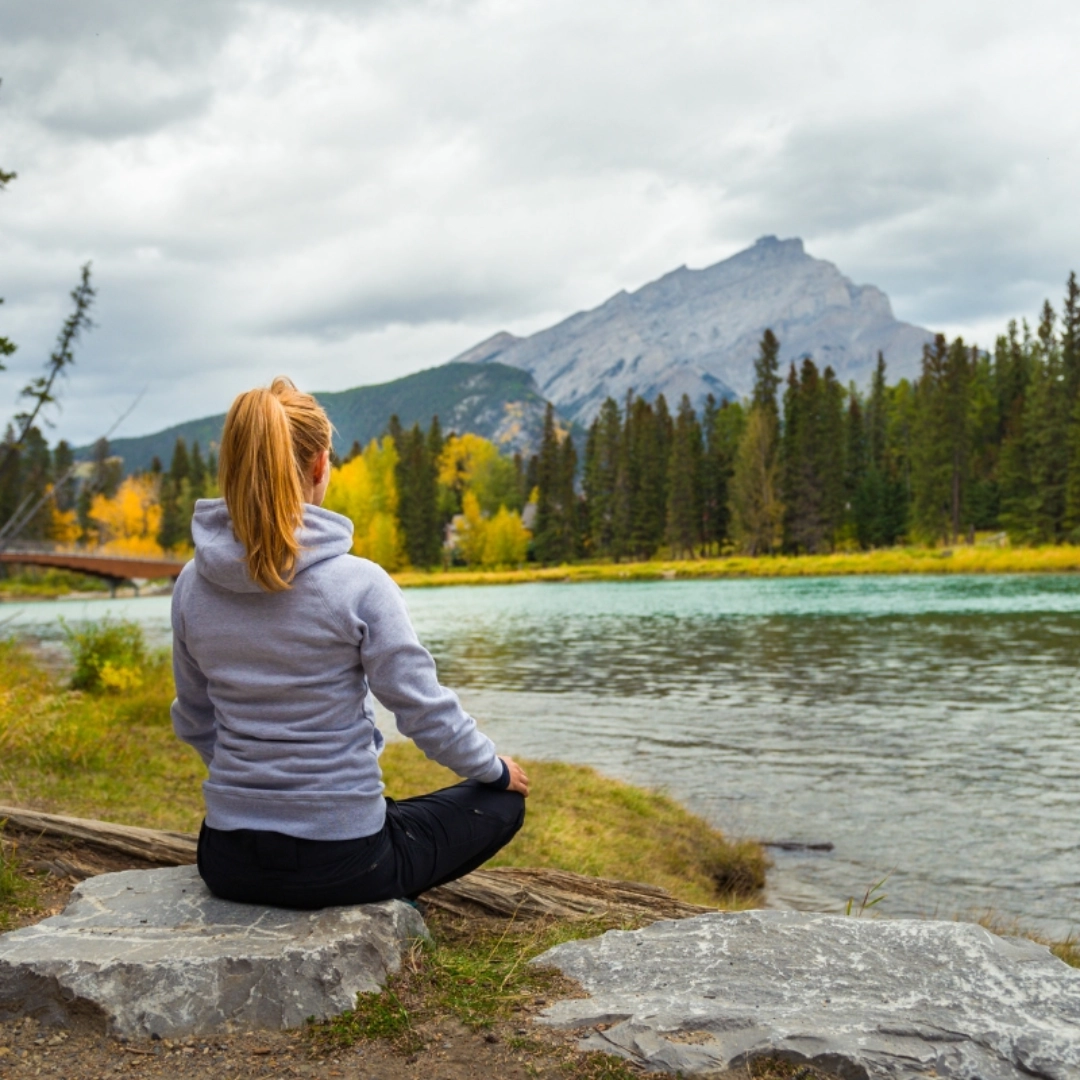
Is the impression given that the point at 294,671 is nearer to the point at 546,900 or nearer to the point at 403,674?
the point at 403,674

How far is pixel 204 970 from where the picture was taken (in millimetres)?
2699

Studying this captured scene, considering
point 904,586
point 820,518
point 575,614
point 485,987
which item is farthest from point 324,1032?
point 820,518

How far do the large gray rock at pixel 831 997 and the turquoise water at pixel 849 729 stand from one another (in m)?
3.66

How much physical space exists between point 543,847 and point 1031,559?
4868 centimetres

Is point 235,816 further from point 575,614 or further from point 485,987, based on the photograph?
point 575,614

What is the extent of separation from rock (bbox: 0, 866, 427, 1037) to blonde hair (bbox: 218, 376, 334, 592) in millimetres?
1053

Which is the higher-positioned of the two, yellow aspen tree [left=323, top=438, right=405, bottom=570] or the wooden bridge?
yellow aspen tree [left=323, top=438, right=405, bottom=570]

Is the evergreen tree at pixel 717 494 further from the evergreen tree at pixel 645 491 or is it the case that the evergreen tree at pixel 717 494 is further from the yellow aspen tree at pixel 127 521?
the yellow aspen tree at pixel 127 521

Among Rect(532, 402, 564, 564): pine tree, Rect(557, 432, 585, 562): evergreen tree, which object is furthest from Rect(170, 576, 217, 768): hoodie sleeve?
Rect(532, 402, 564, 564): pine tree

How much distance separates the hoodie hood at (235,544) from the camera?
2.76m

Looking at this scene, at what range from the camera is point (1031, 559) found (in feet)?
160

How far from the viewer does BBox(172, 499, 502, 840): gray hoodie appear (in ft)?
9.20

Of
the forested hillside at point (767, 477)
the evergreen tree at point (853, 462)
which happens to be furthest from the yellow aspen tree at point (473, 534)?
the evergreen tree at point (853, 462)

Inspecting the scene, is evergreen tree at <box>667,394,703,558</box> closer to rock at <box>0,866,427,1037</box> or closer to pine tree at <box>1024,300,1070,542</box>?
pine tree at <box>1024,300,1070,542</box>
